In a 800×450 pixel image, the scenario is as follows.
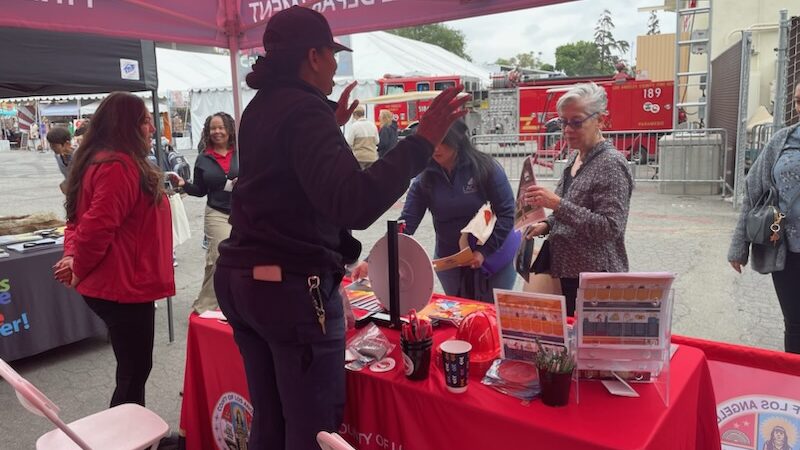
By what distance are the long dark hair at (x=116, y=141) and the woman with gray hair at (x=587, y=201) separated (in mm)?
1613

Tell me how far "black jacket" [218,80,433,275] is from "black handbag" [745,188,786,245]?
1.97 m

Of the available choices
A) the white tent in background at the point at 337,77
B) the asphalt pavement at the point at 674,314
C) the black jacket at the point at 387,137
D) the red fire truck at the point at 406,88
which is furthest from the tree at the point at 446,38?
the asphalt pavement at the point at 674,314

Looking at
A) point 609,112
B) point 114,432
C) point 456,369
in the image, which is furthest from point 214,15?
point 609,112

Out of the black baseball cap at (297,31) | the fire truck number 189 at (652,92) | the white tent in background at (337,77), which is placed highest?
the white tent in background at (337,77)

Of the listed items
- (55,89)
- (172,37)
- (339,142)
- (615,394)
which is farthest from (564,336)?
(55,89)

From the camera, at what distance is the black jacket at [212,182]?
464 cm

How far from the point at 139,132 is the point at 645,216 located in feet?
24.6

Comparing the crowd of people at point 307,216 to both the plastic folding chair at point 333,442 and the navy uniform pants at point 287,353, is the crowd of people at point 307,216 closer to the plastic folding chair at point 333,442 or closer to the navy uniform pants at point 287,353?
the navy uniform pants at point 287,353

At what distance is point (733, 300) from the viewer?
4.95 m

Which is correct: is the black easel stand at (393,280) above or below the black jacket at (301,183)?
below

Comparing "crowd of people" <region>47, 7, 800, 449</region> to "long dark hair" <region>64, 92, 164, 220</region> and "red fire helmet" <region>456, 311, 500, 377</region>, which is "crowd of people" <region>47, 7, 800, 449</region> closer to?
"long dark hair" <region>64, 92, 164, 220</region>

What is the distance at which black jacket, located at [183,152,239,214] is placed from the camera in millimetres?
4637

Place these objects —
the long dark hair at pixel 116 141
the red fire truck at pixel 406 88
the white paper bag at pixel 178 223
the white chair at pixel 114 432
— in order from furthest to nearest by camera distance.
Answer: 1. the red fire truck at pixel 406 88
2. the white paper bag at pixel 178 223
3. the long dark hair at pixel 116 141
4. the white chair at pixel 114 432

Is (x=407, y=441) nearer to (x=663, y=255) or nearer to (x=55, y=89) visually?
(x=55, y=89)
